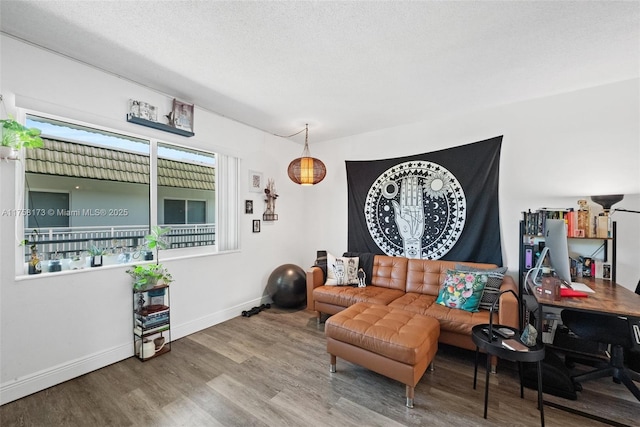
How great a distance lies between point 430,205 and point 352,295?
1.57 metres

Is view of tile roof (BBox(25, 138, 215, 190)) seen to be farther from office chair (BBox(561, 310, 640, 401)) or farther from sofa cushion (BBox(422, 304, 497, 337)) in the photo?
office chair (BBox(561, 310, 640, 401))

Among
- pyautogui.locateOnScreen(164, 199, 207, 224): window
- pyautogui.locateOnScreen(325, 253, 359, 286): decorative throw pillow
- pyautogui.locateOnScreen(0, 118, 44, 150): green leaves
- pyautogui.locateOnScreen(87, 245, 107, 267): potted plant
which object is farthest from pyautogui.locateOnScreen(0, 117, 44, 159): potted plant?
pyautogui.locateOnScreen(325, 253, 359, 286): decorative throw pillow

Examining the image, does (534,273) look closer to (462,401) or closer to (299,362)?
(462,401)

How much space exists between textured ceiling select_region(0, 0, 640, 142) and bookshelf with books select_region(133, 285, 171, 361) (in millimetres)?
2141

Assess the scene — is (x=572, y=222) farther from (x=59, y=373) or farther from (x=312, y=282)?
(x=59, y=373)

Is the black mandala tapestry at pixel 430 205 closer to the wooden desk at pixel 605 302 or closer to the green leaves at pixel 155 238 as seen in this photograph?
the wooden desk at pixel 605 302

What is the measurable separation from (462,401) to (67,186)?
3.69 meters

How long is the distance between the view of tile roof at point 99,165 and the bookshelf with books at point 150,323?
1.18m

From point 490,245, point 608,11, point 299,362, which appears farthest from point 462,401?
point 608,11

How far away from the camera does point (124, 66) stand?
230 centimetres

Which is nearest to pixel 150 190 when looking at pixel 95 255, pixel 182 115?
pixel 95 255

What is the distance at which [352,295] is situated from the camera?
9.91 feet

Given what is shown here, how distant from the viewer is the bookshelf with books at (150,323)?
2469mm

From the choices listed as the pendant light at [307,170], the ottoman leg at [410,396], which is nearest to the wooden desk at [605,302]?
the ottoman leg at [410,396]
